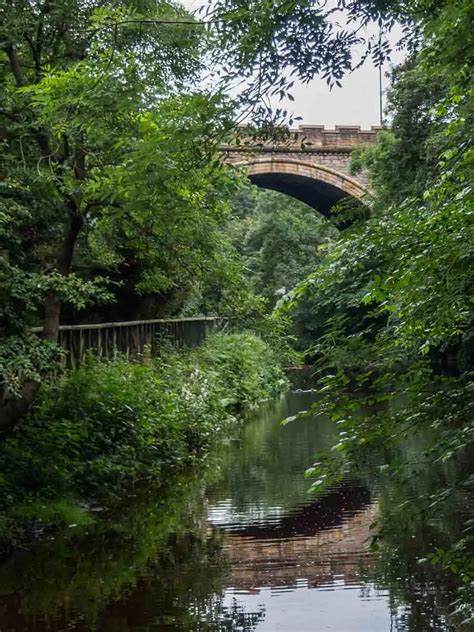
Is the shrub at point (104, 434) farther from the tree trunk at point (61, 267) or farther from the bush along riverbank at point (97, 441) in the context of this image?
the tree trunk at point (61, 267)

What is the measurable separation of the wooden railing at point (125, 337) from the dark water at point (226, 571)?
2072 mm

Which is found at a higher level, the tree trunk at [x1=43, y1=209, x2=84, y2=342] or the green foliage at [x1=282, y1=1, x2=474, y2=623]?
the tree trunk at [x1=43, y1=209, x2=84, y2=342]

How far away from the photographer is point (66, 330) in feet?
38.0

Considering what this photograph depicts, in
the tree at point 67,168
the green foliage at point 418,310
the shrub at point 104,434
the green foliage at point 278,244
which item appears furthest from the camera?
the green foliage at point 278,244

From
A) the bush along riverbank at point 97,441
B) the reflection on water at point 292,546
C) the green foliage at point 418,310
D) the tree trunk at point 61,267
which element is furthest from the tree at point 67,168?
the reflection on water at point 292,546

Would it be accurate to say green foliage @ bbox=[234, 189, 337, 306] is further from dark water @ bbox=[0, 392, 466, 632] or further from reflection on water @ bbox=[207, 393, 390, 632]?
dark water @ bbox=[0, 392, 466, 632]

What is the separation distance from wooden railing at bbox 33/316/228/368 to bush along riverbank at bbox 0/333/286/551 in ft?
0.88

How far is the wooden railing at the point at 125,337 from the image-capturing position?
11.7 metres

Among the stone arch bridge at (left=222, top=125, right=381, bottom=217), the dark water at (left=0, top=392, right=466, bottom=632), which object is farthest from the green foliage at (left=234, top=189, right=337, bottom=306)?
the dark water at (left=0, top=392, right=466, bottom=632)

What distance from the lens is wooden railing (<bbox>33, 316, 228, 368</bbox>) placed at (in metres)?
11.7

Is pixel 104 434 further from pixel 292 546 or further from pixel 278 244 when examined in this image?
pixel 278 244

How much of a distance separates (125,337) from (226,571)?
7.38 m

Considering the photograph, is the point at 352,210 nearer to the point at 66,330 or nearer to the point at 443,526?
the point at 443,526

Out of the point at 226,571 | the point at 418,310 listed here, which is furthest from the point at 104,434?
the point at 418,310
